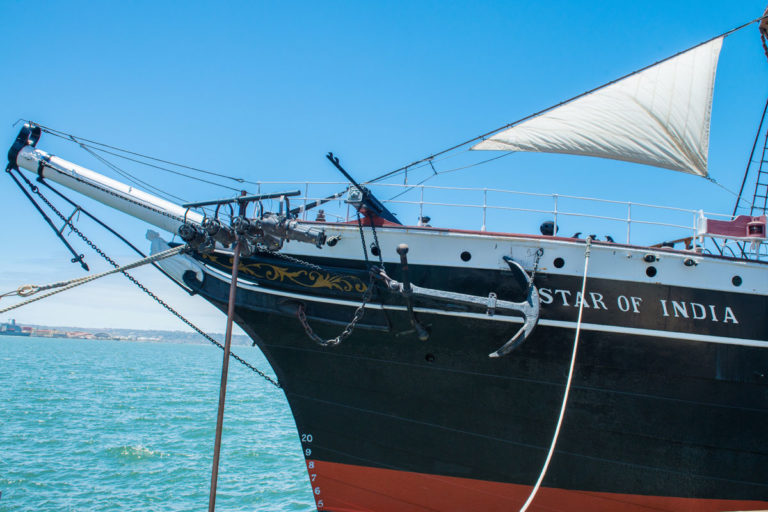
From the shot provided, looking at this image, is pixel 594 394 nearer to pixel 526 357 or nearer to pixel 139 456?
pixel 526 357

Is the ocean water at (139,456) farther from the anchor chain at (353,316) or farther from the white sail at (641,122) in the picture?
the white sail at (641,122)

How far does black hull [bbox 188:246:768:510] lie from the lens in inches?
297

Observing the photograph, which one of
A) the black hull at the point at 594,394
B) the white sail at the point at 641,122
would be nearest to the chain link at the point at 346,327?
the black hull at the point at 594,394

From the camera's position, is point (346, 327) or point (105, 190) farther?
point (105, 190)

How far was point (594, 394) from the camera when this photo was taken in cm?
763

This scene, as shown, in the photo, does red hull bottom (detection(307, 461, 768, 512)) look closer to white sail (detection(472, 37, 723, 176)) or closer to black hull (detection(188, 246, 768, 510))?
black hull (detection(188, 246, 768, 510))

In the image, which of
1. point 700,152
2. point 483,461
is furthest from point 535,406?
point 700,152

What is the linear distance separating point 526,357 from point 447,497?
2472mm

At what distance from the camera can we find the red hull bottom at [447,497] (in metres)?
7.68

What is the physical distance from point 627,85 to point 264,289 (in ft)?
24.6

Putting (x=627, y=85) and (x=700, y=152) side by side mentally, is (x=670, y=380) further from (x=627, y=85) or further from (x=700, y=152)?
(x=627, y=85)

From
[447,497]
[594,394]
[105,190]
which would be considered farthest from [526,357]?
[105,190]

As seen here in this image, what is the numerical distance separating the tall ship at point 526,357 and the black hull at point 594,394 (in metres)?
0.02

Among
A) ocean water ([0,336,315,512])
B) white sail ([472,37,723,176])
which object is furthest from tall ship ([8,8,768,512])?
ocean water ([0,336,315,512])
